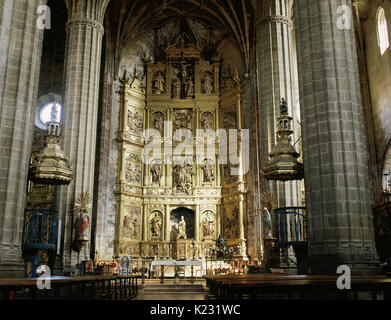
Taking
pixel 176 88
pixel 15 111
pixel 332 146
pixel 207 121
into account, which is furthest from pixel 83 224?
pixel 176 88

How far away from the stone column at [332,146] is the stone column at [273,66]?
621cm

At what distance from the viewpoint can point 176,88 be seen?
90.7ft

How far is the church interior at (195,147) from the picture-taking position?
405 inches

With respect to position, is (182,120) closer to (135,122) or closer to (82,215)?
(135,122)

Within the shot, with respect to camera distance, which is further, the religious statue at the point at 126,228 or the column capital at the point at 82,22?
the religious statue at the point at 126,228

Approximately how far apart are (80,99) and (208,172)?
10580 millimetres

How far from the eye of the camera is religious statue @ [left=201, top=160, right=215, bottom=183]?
84.8 ft

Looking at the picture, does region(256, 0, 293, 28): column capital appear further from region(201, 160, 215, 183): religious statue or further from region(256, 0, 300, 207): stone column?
region(201, 160, 215, 183): religious statue

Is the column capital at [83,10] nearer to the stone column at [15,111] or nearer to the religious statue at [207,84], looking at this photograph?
the stone column at [15,111]

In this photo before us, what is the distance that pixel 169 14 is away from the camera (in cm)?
2775

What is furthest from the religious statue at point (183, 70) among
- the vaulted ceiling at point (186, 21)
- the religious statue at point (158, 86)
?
the vaulted ceiling at point (186, 21)
